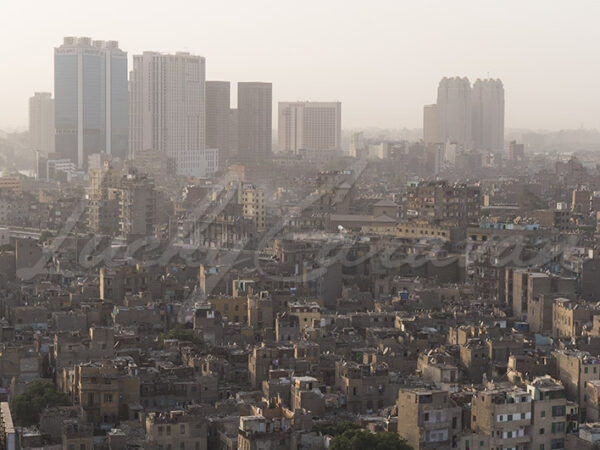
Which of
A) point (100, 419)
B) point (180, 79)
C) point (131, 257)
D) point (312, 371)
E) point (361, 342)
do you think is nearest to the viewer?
point (100, 419)

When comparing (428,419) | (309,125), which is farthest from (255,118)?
(428,419)

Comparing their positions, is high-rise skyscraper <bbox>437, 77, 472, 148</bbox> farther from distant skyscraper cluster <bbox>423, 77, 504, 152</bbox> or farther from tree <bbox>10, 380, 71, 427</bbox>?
tree <bbox>10, 380, 71, 427</bbox>

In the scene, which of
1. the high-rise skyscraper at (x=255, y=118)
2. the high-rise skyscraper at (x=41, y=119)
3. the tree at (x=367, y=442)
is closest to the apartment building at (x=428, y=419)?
the tree at (x=367, y=442)

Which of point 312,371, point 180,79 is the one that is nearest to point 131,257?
point 312,371

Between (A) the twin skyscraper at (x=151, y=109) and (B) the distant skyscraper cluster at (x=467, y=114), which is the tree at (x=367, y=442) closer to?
(A) the twin skyscraper at (x=151, y=109)

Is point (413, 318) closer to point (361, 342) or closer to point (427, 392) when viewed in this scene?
point (361, 342)
